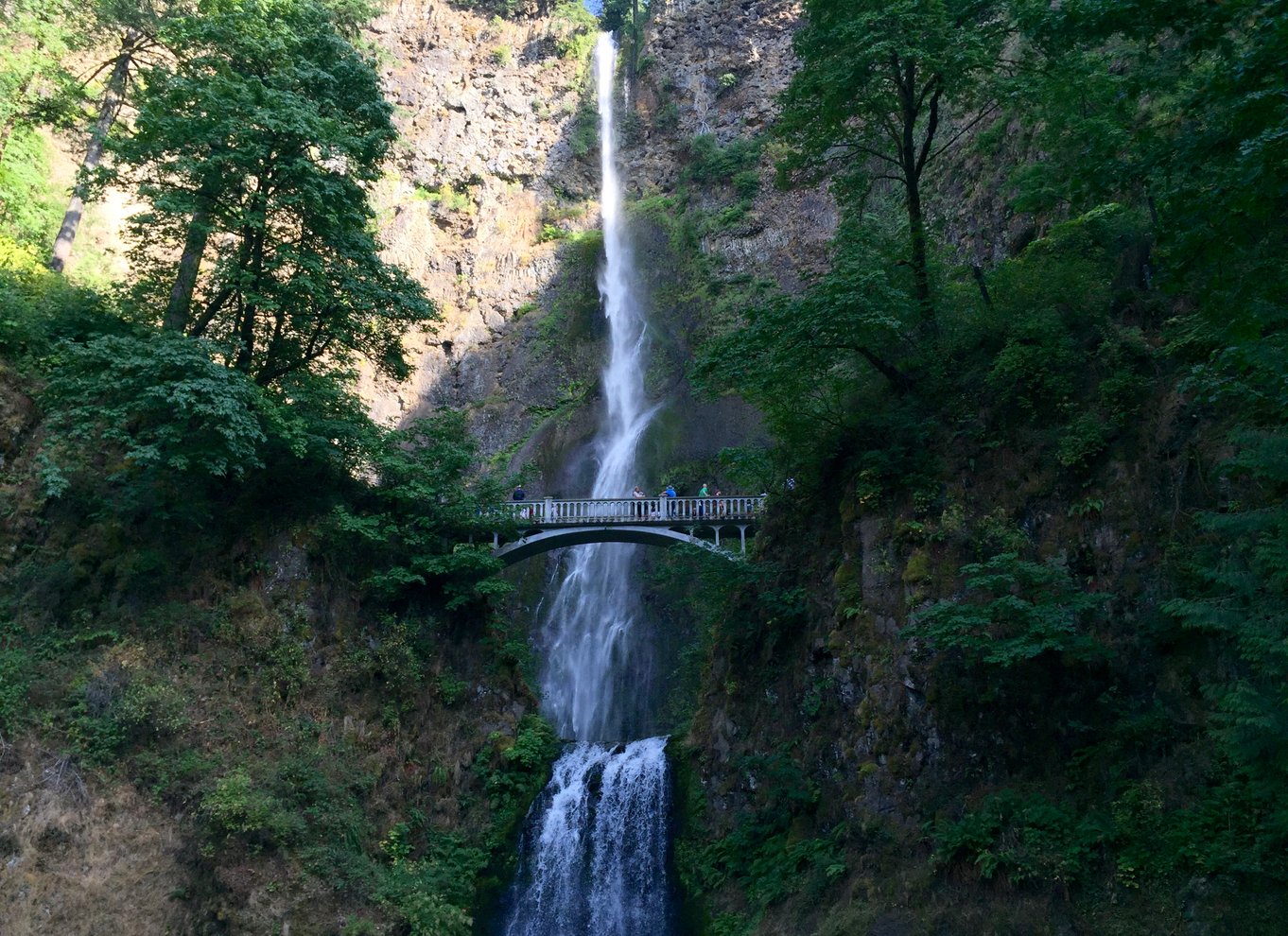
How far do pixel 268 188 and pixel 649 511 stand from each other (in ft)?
37.3

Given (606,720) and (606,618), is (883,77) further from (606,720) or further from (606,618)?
(606,720)

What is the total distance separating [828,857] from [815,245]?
2698cm

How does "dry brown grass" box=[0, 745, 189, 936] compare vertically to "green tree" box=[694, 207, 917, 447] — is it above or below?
below

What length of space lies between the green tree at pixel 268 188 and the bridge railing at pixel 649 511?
539cm

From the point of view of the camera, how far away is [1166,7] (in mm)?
6891

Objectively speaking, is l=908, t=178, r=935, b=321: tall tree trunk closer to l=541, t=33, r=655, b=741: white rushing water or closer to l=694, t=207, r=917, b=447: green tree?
l=694, t=207, r=917, b=447: green tree

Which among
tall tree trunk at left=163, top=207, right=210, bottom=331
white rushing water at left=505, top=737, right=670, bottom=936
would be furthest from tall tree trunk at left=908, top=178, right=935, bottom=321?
tall tree trunk at left=163, top=207, right=210, bottom=331

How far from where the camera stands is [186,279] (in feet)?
57.8

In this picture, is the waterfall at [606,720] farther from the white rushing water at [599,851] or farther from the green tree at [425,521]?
the green tree at [425,521]

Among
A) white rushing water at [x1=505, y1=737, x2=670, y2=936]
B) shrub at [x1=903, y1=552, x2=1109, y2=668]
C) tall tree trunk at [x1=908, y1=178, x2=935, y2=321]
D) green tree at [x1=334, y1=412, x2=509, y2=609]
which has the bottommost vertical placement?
white rushing water at [x1=505, y1=737, x2=670, y2=936]

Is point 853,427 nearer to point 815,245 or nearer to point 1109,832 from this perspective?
point 1109,832

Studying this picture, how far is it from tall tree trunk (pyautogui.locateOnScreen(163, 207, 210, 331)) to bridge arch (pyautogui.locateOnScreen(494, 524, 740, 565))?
8.42m

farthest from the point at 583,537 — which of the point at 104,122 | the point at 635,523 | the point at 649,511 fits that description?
the point at 104,122

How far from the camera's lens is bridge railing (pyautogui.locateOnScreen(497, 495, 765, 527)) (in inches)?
874
